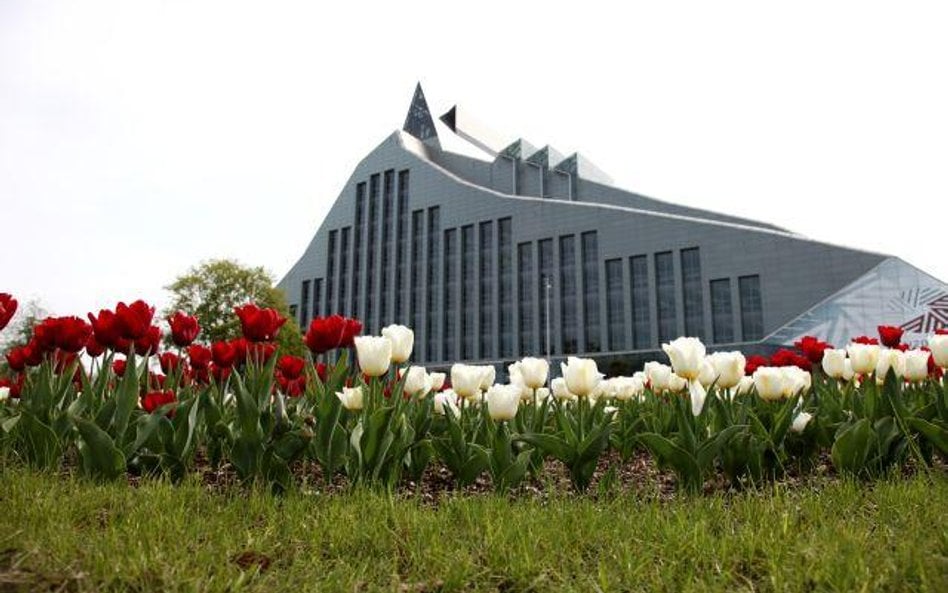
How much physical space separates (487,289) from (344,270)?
70.8ft

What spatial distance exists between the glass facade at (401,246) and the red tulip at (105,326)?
6860 centimetres

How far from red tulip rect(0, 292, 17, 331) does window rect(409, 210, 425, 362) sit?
6651 centimetres

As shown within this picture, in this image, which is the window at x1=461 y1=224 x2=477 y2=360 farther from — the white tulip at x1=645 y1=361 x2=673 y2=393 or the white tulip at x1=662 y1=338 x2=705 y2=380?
the white tulip at x1=662 y1=338 x2=705 y2=380

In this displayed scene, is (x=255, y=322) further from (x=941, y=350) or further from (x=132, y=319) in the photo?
(x=941, y=350)

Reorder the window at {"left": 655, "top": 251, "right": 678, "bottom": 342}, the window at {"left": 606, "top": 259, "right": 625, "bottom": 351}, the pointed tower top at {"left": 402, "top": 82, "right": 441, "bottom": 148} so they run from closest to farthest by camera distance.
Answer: the window at {"left": 655, "top": 251, "right": 678, "bottom": 342} → the window at {"left": 606, "top": 259, "right": 625, "bottom": 351} → the pointed tower top at {"left": 402, "top": 82, "right": 441, "bottom": 148}

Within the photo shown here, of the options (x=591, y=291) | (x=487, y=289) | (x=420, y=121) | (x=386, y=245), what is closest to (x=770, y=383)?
(x=591, y=291)

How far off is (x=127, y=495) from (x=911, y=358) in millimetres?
5534

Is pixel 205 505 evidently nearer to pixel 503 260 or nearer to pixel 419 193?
pixel 503 260

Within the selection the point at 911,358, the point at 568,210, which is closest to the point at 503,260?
the point at 568,210

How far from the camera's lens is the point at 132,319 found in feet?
14.9

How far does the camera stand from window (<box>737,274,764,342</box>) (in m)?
53.2

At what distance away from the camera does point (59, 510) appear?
3.42 m

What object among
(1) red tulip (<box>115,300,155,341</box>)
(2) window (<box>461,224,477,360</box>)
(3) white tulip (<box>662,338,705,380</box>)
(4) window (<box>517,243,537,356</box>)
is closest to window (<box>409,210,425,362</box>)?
(2) window (<box>461,224,477,360</box>)

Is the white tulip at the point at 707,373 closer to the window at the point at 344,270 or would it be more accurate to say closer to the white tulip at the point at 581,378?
the white tulip at the point at 581,378
